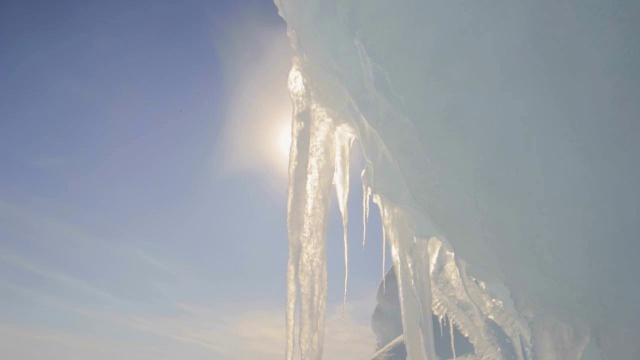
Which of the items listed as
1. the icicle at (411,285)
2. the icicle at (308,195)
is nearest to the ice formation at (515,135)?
the icicle at (411,285)

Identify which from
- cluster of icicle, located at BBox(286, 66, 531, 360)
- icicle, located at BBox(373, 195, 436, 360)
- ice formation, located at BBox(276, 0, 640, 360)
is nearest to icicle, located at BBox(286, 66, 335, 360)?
cluster of icicle, located at BBox(286, 66, 531, 360)

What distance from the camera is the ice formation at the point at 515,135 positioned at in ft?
9.70

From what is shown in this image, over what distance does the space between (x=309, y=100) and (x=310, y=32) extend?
2.95ft

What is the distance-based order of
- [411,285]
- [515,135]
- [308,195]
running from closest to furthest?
[515,135]
[411,285]
[308,195]

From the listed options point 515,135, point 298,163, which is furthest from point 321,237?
point 515,135

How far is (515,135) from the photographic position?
10.3ft

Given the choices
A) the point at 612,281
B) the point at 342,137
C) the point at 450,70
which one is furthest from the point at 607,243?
the point at 342,137

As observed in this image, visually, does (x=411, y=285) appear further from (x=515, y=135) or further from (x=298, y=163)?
(x=515, y=135)

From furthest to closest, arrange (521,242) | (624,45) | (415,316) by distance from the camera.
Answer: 1. (415,316)
2. (521,242)
3. (624,45)

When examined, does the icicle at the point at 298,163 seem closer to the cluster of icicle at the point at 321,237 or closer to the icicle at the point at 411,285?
the cluster of icicle at the point at 321,237

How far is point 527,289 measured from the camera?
3.56 meters

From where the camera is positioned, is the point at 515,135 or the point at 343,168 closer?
the point at 515,135

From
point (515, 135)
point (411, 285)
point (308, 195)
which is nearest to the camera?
point (515, 135)

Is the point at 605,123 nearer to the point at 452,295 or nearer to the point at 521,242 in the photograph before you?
the point at 521,242
